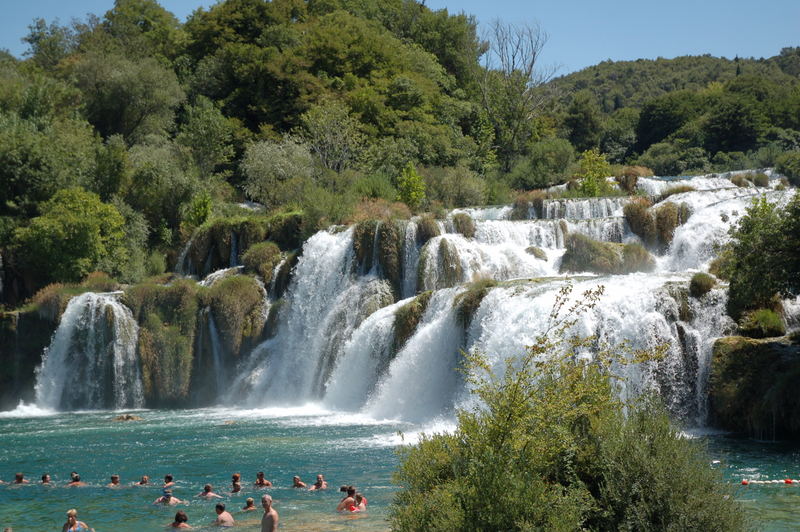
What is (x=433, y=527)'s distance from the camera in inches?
413

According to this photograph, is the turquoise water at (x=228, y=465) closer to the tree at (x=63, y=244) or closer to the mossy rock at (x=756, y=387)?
the mossy rock at (x=756, y=387)

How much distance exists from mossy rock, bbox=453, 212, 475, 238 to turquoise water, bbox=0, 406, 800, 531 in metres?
9.79

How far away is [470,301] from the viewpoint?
88.5 ft

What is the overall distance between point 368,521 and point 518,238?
68.3 feet

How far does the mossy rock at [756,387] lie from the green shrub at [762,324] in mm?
621

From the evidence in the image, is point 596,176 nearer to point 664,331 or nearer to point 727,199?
point 727,199

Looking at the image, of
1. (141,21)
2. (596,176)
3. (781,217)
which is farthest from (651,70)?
(781,217)

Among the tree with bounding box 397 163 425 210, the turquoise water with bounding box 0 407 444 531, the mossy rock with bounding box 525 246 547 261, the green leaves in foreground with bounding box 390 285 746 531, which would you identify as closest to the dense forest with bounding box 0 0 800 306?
the tree with bounding box 397 163 425 210

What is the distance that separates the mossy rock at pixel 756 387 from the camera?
69.6ft

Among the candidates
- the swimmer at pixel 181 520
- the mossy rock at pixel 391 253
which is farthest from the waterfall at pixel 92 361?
the swimmer at pixel 181 520

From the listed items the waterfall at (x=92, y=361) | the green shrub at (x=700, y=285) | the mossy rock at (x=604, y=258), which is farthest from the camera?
the waterfall at (x=92, y=361)

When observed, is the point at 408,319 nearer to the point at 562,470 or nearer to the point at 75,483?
the point at 75,483

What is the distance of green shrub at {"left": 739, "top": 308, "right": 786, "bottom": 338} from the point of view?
911 inches

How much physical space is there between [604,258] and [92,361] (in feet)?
66.7
